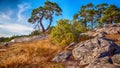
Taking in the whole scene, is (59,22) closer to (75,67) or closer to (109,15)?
(75,67)

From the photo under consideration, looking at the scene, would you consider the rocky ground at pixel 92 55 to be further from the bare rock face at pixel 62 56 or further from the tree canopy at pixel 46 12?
the tree canopy at pixel 46 12

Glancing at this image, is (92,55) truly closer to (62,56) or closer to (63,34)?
(62,56)

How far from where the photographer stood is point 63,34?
71.6ft

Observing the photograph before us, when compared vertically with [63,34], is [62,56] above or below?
below

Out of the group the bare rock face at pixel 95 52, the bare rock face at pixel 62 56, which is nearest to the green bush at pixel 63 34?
the bare rock face at pixel 62 56

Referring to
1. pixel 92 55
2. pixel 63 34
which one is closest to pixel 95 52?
pixel 92 55

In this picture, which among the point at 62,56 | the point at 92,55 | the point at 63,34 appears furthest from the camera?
the point at 63,34

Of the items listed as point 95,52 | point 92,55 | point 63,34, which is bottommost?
point 92,55

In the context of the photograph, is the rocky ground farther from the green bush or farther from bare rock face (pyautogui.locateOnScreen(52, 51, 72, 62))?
the green bush

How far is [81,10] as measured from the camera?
192ft

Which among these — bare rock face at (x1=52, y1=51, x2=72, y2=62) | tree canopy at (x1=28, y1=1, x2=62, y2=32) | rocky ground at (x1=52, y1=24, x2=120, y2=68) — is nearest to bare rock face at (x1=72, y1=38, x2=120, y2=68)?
rocky ground at (x1=52, y1=24, x2=120, y2=68)

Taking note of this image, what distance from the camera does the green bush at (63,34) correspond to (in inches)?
826

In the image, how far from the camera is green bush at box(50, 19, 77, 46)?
20970mm

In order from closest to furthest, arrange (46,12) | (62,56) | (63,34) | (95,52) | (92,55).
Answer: (92,55) < (95,52) < (62,56) < (63,34) < (46,12)
